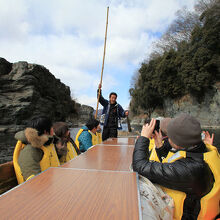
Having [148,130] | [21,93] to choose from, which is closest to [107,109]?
[148,130]

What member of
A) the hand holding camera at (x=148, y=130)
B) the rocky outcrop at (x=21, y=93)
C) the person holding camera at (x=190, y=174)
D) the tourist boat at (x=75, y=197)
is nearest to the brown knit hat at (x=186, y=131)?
the person holding camera at (x=190, y=174)

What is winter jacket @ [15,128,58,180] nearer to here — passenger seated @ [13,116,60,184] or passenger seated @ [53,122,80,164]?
passenger seated @ [13,116,60,184]

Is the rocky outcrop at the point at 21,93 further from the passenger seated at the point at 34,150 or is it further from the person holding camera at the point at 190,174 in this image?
the person holding camera at the point at 190,174

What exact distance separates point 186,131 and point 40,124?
131 cm

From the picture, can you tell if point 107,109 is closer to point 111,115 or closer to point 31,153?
point 111,115

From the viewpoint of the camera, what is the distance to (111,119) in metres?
4.02

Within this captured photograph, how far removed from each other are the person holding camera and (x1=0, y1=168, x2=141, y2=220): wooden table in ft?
0.70

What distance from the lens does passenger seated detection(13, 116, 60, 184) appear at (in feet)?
4.55

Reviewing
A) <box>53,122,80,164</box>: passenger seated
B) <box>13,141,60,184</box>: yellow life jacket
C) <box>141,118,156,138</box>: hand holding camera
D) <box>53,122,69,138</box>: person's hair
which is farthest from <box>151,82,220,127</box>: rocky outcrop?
<box>13,141,60,184</box>: yellow life jacket

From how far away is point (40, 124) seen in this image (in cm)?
161

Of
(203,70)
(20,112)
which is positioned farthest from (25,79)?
(203,70)

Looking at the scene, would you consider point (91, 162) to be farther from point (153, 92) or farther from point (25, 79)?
point (153, 92)

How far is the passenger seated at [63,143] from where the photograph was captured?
2.02 meters

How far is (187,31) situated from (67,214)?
33799 mm
